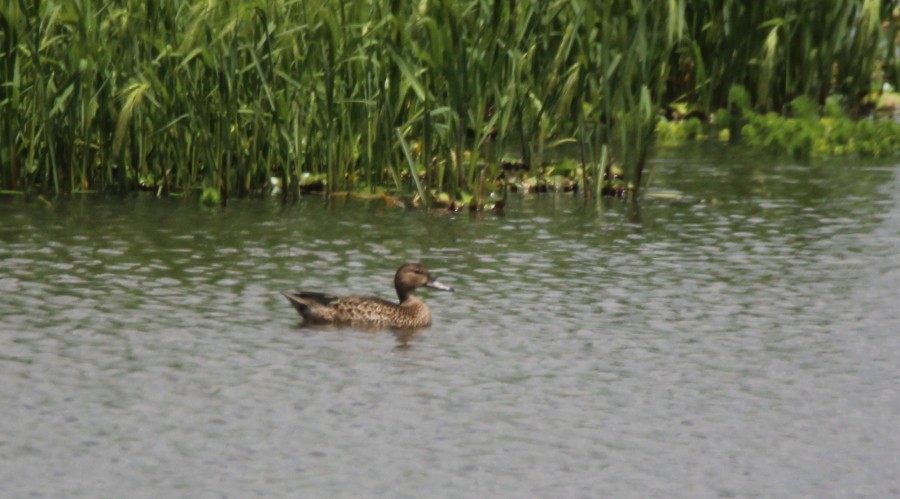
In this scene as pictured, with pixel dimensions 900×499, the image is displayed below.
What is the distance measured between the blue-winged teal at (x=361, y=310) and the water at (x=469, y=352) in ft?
0.31

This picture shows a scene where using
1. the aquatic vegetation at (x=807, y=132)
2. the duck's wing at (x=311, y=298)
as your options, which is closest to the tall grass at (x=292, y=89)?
the aquatic vegetation at (x=807, y=132)

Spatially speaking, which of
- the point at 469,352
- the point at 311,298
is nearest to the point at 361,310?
the point at 311,298

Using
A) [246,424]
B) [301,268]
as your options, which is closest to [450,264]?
[301,268]

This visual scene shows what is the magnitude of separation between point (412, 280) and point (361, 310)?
1.46ft

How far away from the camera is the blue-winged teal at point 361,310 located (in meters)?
10.4

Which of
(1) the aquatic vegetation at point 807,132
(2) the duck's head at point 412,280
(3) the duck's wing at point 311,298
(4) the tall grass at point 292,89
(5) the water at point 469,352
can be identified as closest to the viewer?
(5) the water at point 469,352

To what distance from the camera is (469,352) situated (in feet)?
31.9

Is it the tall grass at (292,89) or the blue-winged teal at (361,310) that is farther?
the tall grass at (292,89)

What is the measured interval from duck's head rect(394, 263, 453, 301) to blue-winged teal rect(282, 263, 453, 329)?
0.13m

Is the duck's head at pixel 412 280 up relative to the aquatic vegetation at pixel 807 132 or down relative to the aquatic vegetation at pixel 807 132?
down

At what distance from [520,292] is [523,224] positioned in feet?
7.51

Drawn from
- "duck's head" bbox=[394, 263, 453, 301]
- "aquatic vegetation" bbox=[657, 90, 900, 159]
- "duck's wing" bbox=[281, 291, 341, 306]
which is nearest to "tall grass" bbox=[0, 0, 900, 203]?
"aquatic vegetation" bbox=[657, 90, 900, 159]

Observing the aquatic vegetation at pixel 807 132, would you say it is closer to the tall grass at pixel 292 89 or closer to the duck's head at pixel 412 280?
the tall grass at pixel 292 89

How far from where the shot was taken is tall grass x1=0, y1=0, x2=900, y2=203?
1321 centimetres
